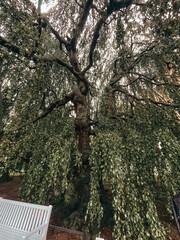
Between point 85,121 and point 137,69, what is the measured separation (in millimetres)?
3282

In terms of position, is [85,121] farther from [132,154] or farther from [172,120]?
[172,120]

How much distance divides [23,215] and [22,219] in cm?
7

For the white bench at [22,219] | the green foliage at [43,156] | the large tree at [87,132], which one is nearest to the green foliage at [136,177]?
the large tree at [87,132]

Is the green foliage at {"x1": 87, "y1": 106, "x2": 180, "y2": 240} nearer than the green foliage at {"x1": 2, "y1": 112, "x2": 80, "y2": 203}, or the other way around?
the green foliage at {"x1": 87, "y1": 106, "x2": 180, "y2": 240}

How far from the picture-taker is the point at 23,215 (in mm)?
2201

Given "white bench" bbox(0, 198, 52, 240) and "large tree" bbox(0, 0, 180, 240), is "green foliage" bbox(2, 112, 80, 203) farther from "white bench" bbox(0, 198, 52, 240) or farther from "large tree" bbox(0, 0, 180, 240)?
"white bench" bbox(0, 198, 52, 240)

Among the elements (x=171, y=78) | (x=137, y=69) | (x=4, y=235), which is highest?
(x=137, y=69)

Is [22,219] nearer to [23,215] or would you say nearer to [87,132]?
[23,215]

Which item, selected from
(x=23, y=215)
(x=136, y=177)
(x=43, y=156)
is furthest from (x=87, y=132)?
(x=23, y=215)

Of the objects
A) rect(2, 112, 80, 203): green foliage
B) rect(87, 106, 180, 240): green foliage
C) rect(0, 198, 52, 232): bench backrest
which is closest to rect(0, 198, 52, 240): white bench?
rect(0, 198, 52, 232): bench backrest

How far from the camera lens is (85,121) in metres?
3.49

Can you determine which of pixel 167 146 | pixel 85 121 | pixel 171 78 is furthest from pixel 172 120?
pixel 85 121

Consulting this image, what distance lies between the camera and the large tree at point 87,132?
1929mm

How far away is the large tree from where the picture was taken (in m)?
1.93
